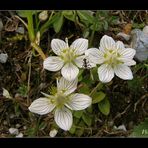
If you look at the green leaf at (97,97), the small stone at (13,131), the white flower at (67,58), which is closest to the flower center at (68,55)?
the white flower at (67,58)

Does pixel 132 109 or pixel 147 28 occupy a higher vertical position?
pixel 147 28

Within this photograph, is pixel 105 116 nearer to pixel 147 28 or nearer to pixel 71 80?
pixel 71 80

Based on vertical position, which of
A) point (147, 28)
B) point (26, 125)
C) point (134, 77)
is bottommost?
point (26, 125)

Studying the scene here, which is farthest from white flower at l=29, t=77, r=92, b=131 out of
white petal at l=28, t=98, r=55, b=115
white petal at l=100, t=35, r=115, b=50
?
white petal at l=100, t=35, r=115, b=50

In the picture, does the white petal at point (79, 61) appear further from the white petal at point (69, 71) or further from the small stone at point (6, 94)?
the small stone at point (6, 94)

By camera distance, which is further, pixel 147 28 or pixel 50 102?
pixel 147 28

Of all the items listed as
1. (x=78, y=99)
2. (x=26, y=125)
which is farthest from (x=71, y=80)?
(x=26, y=125)
